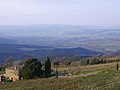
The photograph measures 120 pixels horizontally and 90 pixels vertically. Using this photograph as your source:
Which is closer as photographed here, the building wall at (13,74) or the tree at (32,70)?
the tree at (32,70)

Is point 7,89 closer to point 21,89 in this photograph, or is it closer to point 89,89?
point 21,89

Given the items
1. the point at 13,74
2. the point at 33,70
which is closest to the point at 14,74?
the point at 13,74

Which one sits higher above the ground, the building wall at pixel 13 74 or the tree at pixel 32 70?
the tree at pixel 32 70

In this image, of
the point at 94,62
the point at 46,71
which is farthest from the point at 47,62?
the point at 94,62

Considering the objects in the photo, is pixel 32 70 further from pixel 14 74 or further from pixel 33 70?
pixel 14 74

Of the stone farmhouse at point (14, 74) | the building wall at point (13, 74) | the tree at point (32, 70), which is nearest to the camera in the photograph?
the tree at point (32, 70)

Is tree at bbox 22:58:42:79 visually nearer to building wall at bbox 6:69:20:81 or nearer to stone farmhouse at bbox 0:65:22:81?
stone farmhouse at bbox 0:65:22:81

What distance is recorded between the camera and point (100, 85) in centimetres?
2177

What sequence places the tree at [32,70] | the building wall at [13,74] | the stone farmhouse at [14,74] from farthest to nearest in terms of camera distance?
1. the building wall at [13,74]
2. the stone farmhouse at [14,74]
3. the tree at [32,70]

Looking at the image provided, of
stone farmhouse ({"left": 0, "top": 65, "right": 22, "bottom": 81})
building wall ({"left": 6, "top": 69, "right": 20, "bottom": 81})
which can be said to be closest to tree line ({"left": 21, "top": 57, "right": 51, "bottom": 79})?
stone farmhouse ({"left": 0, "top": 65, "right": 22, "bottom": 81})

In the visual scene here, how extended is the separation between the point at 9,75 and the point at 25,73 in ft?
31.2

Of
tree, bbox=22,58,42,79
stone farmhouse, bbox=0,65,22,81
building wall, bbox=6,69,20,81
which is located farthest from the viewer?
building wall, bbox=6,69,20,81

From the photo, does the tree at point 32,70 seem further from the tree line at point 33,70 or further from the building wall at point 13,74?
the building wall at point 13,74

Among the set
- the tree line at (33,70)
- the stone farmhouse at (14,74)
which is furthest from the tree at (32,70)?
the stone farmhouse at (14,74)
